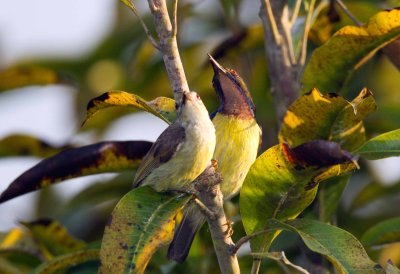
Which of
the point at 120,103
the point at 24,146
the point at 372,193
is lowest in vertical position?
the point at 372,193

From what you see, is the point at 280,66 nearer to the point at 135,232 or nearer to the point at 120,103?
the point at 120,103

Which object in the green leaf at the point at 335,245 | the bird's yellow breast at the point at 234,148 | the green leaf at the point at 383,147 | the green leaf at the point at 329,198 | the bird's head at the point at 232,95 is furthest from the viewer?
the bird's head at the point at 232,95

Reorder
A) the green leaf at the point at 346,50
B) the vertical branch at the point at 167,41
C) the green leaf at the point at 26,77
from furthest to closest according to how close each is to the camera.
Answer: the green leaf at the point at 26,77
the green leaf at the point at 346,50
the vertical branch at the point at 167,41

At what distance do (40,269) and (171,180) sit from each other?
0.55 metres

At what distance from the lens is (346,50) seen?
3.08 metres

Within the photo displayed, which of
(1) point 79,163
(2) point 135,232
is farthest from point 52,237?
(2) point 135,232

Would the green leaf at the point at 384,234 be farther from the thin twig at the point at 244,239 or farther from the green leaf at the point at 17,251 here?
the green leaf at the point at 17,251

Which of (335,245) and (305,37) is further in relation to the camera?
(305,37)

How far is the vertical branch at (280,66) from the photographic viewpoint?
131 inches

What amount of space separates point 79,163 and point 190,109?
46cm

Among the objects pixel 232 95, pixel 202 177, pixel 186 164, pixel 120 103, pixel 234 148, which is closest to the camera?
pixel 202 177

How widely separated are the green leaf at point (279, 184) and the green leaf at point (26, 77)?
171cm

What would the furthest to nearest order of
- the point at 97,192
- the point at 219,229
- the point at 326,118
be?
the point at 97,192 < the point at 326,118 < the point at 219,229

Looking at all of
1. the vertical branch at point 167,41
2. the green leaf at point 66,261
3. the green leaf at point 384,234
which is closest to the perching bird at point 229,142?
the green leaf at point 66,261
